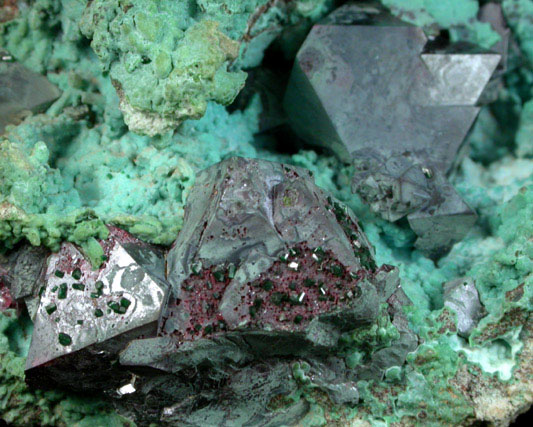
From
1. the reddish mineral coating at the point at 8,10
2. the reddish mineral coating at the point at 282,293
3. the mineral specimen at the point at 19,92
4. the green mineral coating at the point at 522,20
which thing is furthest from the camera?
the green mineral coating at the point at 522,20

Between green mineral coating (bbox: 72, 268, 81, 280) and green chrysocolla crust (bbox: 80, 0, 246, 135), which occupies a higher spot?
green chrysocolla crust (bbox: 80, 0, 246, 135)

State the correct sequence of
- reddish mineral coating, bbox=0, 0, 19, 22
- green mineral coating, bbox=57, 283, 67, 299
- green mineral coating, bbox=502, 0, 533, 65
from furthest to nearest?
green mineral coating, bbox=502, 0, 533, 65, reddish mineral coating, bbox=0, 0, 19, 22, green mineral coating, bbox=57, 283, 67, 299

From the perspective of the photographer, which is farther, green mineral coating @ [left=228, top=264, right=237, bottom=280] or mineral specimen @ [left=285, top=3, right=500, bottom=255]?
mineral specimen @ [left=285, top=3, right=500, bottom=255]

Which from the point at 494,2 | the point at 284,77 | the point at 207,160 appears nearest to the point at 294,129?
the point at 284,77

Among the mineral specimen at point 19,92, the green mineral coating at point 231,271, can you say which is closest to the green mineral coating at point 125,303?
the green mineral coating at point 231,271

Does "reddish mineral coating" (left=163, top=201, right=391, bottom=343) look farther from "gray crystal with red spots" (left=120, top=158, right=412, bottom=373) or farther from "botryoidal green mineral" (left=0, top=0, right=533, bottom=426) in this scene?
"botryoidal green mineral" (left=0, top=0, right=533, bottom=426)

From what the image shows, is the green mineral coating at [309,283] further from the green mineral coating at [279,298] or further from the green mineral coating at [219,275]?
the green mineral coating at [219,275]

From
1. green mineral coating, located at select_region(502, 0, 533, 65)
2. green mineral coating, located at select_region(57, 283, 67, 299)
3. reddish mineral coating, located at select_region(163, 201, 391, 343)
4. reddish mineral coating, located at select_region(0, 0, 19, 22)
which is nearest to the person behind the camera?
reddish mineral coating, located at select_region(163, 201, 391, 343)

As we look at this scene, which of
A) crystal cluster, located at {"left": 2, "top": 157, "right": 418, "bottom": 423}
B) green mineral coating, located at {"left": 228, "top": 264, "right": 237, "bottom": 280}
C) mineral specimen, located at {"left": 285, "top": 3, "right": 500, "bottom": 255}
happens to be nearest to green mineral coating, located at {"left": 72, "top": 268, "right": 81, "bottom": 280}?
crystal cluster, located at {"left": 2, "top": 157, "right": 418, "bottom": 423}
